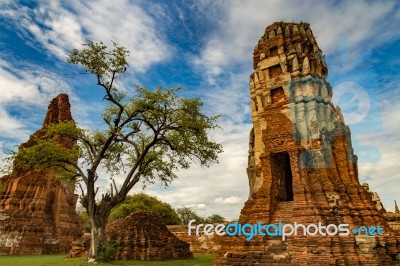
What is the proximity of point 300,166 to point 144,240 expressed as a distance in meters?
8.51

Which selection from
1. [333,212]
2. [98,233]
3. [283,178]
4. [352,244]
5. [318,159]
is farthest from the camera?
[98,233]

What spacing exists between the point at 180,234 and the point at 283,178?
1086cm

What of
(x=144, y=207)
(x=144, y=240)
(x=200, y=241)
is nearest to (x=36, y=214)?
(x=144, y=240)

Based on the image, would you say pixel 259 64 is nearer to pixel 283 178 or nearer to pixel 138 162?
pixel 283 178

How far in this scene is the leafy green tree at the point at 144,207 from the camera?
1604 inches

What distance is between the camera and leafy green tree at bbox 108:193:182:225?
40.8m

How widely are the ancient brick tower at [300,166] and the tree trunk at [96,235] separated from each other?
5.87 metres

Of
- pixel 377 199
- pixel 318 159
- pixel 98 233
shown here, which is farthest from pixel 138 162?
pixel 377 199

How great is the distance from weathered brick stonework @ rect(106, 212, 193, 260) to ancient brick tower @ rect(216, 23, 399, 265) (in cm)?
533

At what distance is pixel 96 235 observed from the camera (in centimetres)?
1494

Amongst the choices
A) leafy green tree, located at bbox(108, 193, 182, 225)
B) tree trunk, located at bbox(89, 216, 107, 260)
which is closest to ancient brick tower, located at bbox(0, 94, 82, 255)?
tree trunk, located at bbox(89, 216, 107, 260)

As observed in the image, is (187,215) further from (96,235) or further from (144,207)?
(96,235)

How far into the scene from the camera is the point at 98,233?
15.1m

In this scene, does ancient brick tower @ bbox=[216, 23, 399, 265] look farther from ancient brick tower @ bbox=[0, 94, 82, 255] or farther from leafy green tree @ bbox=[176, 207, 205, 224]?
leafy green tree @ bbox=[176, 207, 205, 224]
